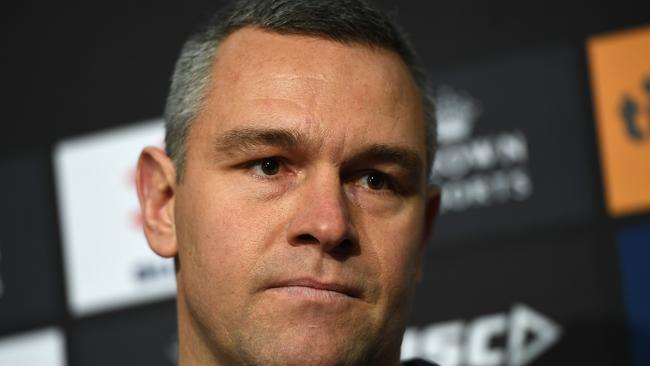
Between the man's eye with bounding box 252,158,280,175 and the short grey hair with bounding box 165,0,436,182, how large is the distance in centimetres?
15

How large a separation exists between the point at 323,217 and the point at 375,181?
0.15 meters

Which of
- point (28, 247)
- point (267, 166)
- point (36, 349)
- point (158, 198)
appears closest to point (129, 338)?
point (36, 349)

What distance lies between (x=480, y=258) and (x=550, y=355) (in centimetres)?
23

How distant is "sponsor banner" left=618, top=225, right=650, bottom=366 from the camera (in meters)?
1.67

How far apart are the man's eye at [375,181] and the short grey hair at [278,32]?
0.13m

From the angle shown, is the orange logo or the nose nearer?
the nose

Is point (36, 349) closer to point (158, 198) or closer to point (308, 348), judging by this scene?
point (158, 198)

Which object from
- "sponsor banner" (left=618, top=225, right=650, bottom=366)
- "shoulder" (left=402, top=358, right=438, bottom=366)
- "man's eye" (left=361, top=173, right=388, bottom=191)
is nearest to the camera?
"man's eye" (left=361, top=173, right=388, bottom=191)

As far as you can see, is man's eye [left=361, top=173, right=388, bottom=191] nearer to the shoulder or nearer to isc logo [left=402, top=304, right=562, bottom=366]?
the shoulder

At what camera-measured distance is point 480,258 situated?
5.79 feet

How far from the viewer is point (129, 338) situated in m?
1.90

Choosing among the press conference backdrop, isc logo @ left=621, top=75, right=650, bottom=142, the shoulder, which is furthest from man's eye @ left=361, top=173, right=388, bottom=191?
isc logo @ left=621, top=75, right=650, bottom=142

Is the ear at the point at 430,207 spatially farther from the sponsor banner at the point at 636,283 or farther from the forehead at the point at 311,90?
the sponsor banner at the point at 636,283

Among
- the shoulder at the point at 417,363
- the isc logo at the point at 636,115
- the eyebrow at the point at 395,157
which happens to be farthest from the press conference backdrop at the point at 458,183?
the eyebrow at the point at 395,157
